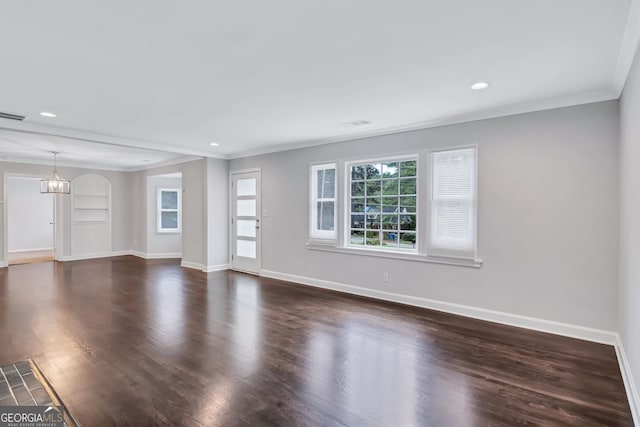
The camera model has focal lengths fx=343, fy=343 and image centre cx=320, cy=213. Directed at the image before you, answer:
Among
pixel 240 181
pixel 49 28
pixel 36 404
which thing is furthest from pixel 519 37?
pixel 240 181

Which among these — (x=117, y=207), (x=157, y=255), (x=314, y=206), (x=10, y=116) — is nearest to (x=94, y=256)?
(x=117, y=207)

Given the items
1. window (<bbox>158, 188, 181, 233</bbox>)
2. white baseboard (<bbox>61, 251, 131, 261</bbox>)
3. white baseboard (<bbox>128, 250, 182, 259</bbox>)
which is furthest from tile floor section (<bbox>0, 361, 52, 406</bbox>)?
white baseboard (<bbox>61, 251, 131, 261</bbox>)

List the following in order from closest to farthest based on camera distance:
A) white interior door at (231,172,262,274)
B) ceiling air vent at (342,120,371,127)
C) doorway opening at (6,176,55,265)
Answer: ceiling air vent at (342,120,371,127)
white interior door at (231,172,262,274)
doorway opening at (6,176,55,265)

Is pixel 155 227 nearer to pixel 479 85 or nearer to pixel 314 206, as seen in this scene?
pixel 314 206

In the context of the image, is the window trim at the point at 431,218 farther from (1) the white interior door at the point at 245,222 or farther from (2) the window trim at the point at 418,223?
(1) the white interior door at the point at 245,222

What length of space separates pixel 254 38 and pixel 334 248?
3.76 metres

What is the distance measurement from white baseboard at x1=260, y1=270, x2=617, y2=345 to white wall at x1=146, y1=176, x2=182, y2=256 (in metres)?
5.41

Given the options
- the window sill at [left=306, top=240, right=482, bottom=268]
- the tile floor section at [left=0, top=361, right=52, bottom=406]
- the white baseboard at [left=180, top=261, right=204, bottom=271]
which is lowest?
the tile floor section at [left=0, top=361, right=52, bottom=406]

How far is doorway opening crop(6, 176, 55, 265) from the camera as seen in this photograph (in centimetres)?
1005

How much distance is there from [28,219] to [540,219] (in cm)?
1306

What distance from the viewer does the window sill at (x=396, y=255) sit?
167 inches

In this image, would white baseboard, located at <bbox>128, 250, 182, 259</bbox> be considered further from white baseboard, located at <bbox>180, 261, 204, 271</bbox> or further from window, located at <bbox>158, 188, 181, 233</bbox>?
white baseboard, located at <bbox>180, 261, 204, 271</bbox>

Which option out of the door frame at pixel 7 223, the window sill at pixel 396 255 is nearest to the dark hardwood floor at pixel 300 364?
the window sill at pixel 396 255

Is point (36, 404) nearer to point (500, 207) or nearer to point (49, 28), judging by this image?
point (49, 28)
